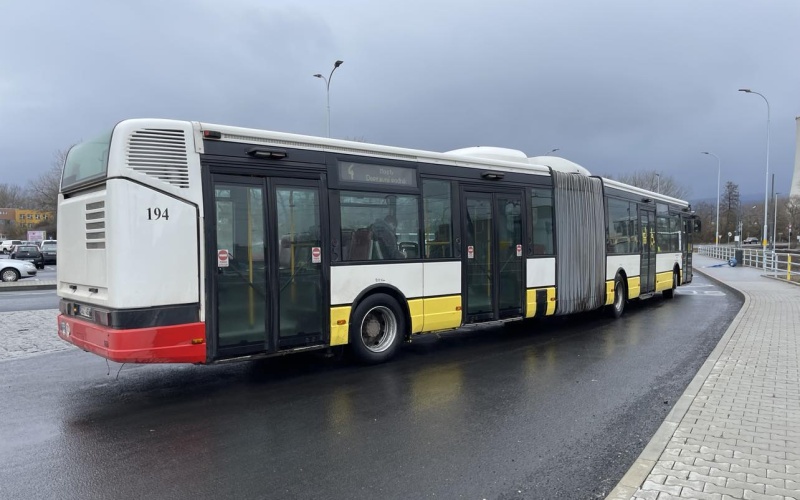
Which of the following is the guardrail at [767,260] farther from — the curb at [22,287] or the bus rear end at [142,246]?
the curb at [22,287]

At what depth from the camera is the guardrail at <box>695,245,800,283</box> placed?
2294cm

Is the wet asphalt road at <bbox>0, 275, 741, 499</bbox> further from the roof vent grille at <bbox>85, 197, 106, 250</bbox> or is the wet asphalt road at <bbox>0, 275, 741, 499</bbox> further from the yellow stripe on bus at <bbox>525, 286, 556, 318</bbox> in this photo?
the roof vent grille at <bbox>85, 197, 106, 250</bbox>

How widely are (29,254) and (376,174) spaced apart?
38.8 metres

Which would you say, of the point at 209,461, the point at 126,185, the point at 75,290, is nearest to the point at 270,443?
the point at 209,461

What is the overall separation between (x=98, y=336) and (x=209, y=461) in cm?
231

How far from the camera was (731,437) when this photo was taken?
4.71 metres

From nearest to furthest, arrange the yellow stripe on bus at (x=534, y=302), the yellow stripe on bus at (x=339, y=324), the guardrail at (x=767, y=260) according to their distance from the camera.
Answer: the yellow stripe on bus at (x=339, y=324), the yellow stripe on bus at (x=534, y=302), the guardrail at (x=767, y=260)

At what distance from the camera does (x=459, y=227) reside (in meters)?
8.98

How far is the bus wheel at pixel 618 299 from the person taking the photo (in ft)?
42.7

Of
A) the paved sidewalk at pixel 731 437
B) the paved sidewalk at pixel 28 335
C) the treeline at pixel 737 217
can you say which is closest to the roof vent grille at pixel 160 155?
the paved sidewalk at pixel 28 335

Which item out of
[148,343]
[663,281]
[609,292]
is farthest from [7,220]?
[148,343]

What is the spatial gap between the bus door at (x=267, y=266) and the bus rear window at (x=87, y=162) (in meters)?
1.18

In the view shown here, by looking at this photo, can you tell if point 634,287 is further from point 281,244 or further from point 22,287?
point 22,287

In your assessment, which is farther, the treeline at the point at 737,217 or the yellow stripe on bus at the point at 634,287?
the treeline at the point at 737,217
